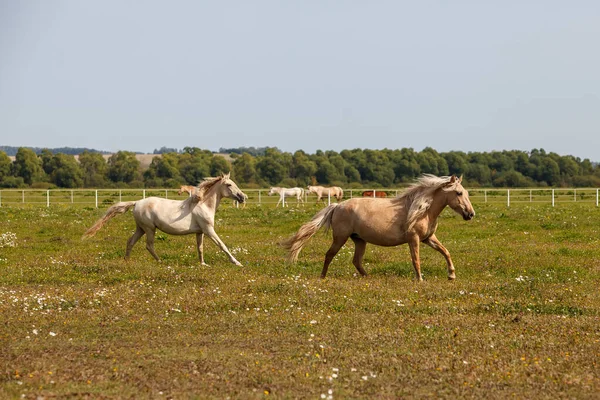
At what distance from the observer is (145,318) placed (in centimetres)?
1086

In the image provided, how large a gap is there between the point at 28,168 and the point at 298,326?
96.9 metres

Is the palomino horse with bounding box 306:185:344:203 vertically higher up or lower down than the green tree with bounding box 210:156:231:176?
lower down

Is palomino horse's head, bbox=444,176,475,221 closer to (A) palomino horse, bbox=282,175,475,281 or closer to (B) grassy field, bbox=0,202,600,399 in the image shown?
(A) palomino horse, bbox=282,175,475,281

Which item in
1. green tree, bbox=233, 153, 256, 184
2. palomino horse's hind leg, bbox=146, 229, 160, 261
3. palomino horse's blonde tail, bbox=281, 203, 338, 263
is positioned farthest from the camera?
green tree, bbox=233, 153, 256, 184

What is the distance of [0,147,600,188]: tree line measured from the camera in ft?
329

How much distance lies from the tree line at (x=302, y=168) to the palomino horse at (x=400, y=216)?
7992cm

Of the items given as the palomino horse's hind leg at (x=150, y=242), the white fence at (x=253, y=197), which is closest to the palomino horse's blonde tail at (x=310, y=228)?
the palomino horse's hind leg at (x=150, y=242)

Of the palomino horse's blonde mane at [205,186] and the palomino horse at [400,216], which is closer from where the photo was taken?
the palomino horse at [400,216]

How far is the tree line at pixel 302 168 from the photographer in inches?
3947

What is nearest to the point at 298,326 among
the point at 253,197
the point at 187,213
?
the point at 187,213

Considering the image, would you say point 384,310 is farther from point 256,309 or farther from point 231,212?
point 231,212

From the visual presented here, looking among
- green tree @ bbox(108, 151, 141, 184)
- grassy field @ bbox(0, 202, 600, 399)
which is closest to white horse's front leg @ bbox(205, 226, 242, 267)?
grassy field @ bbox(0, 202, 600, 399)

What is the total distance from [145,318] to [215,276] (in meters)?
3.91

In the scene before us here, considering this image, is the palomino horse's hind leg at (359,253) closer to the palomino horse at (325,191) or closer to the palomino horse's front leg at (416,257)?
the palomino horse's front leg at (416,257)
